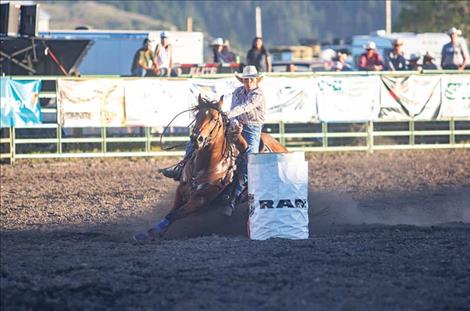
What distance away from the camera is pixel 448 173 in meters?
17.0

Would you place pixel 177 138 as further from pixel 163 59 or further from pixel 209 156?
pixel 209 156

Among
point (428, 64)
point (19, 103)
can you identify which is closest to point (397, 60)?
point (428, 64)

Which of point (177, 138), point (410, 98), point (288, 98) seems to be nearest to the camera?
point (177, 138)

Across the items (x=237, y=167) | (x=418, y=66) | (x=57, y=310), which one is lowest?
(x=57, y=310)

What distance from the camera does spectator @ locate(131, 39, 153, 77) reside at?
2103 centimetres

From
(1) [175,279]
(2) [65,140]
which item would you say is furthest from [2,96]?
(1) [175,279]

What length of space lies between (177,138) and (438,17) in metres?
33.9

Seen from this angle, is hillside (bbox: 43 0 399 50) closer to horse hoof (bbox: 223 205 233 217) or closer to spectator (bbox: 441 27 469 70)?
spectator (bbox: 441 27 469 70)

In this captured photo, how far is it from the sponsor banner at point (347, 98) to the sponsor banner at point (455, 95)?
4.71 ft

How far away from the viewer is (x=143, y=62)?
21.1 meters

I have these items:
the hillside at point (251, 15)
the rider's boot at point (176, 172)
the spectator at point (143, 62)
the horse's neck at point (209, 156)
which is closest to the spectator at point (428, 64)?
the spectator at point (143, 62)

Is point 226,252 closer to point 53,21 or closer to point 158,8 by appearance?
point 53,21

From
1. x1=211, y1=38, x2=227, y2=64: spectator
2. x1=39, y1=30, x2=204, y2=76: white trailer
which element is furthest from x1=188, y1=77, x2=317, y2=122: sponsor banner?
x1=39, y1=30, x2=204, y2=76: white trailer

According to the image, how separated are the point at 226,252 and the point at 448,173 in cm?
881
